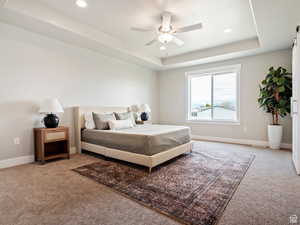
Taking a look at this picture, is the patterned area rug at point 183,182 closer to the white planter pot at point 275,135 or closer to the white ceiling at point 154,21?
the white planter pot at point 275,135

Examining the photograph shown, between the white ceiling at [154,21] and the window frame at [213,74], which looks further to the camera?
the window frame at [213,74]

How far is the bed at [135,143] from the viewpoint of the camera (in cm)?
267

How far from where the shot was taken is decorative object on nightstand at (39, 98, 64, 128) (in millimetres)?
3064

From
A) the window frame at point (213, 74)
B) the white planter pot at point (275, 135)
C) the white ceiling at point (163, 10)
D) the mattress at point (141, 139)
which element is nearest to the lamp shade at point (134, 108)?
the window frame at point (213, 74)

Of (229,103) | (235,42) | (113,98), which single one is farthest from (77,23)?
(229,103)

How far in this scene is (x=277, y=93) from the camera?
3.98 metres

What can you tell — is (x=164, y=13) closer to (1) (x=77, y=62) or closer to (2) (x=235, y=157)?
(1) (x=77, y=62)

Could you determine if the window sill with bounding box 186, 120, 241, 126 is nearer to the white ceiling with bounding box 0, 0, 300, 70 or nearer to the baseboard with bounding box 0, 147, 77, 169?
the white ceiling with bounding box 0, 0, 300, 70

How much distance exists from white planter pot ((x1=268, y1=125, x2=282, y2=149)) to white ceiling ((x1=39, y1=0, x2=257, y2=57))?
2.36m

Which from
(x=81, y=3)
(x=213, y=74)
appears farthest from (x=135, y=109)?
(x=81, y=3)

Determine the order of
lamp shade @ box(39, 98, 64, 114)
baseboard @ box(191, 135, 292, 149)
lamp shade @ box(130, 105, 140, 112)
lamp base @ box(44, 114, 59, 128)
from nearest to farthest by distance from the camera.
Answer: lamp shade @ box(39, 98, 64, 114)
lamp base @ box(44, 114, 59, 128)
baseboard @ box(191, 135, 292, 149)
lamp shade @ box(130, 105, 140, 112)

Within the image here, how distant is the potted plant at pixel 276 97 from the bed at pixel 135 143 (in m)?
2.28

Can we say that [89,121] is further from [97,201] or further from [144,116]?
[97,201]

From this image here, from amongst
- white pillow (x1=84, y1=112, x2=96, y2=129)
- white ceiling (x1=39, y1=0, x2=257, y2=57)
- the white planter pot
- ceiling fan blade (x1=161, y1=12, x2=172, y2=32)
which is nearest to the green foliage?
the white planter pot
